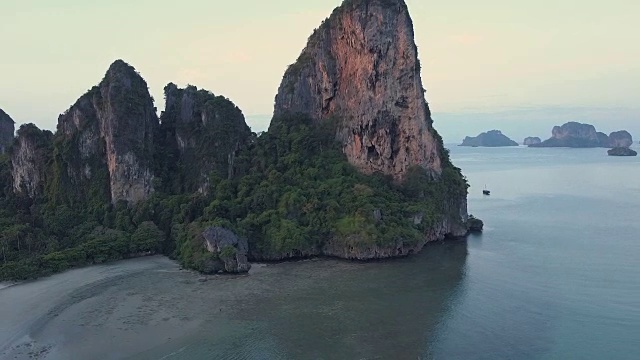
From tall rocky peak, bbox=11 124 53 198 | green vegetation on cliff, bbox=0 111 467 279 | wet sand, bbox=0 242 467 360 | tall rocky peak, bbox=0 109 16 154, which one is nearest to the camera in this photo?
wet sand, bbox=0 242 467 360

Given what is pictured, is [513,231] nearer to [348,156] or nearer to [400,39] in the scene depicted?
[348,156]

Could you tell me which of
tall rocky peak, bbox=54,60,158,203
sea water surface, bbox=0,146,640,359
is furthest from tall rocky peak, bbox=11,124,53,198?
sea water surface, bbox=0,146,640,359

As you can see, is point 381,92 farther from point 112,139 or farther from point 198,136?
point 112,139

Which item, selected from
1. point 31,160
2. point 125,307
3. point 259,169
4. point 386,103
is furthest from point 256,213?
point 31,160

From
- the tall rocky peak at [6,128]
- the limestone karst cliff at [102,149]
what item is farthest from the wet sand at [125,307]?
the tall rocky peak at [6,128]

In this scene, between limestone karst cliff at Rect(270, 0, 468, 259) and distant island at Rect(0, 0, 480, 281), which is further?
limestone karst cliff at Rect(270, 0, 468, 259)

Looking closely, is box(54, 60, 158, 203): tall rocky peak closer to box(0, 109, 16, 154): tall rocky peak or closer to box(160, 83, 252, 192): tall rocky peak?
box(160, 83, 252, 192): tall rocky peak
